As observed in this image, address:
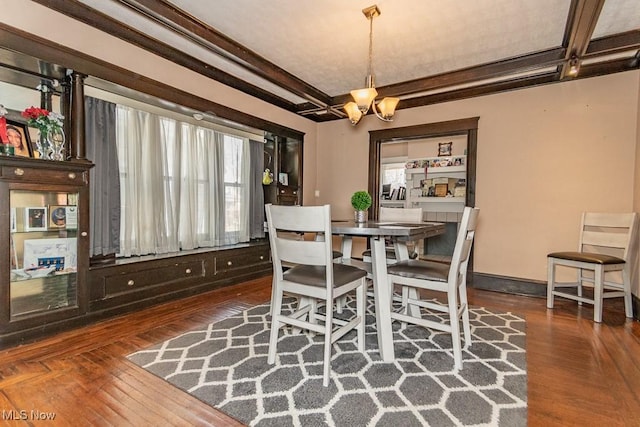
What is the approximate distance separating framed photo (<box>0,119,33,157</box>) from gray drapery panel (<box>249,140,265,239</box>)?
2370mm

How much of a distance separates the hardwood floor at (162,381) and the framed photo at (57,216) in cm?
82

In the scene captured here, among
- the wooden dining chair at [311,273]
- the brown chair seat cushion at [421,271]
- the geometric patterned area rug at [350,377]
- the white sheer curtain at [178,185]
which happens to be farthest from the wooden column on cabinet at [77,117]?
the brown chair seat cushion at [421,271]

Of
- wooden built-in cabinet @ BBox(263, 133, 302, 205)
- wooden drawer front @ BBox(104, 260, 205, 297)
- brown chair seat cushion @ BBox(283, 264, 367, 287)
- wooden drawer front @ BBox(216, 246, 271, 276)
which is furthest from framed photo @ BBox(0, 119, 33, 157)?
wooden built-in cabinet @ BBox(263, 133, 302, 205)

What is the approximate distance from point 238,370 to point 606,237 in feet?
11.6

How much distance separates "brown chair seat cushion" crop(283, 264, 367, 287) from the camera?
178 cm

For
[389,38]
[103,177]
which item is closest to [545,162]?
[389,38]

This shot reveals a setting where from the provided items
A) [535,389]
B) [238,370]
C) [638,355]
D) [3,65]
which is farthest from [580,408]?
[3,65]

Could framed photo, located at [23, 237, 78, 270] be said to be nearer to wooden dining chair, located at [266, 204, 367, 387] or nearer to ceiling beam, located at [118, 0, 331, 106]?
wooden dining chair, located at [266, 204, 367, 387]

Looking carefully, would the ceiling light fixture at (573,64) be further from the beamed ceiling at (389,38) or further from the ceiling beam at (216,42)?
the ceiling beam at (216,42)

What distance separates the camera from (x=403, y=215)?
314 cm

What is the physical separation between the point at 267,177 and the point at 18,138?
269cm

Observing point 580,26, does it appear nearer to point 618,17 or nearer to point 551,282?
point 618,17

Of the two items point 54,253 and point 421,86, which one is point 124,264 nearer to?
point 54,253

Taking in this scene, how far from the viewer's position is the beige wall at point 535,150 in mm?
3035
